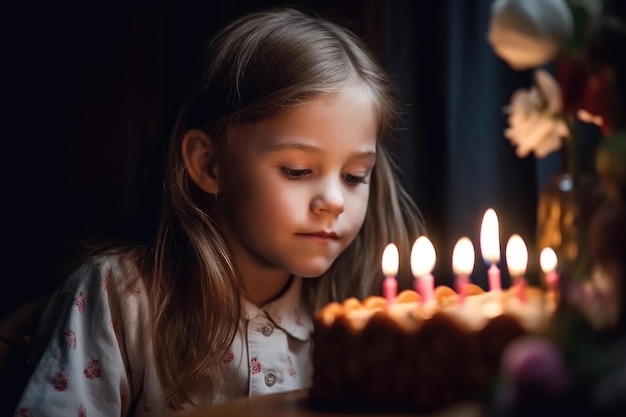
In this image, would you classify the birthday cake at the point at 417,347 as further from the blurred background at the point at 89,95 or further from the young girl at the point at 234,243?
the blurred background at the point at 89,95

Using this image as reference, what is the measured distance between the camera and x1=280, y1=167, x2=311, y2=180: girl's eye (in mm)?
1525

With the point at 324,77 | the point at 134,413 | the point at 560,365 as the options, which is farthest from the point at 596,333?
the point at 134,413

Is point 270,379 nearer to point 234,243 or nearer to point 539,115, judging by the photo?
point 234,243

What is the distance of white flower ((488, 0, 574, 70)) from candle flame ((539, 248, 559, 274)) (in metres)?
0.25

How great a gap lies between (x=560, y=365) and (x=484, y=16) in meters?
1.17

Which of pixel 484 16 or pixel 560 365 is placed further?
pixel 484 16

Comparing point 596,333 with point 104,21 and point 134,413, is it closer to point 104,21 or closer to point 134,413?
point 134,413

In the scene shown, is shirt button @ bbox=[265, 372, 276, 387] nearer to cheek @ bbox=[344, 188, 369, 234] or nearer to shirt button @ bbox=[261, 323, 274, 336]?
shirt button @ bbox=[261, 323, 274, 336]

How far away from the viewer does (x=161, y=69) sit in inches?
100

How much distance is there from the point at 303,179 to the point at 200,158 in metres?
0.25

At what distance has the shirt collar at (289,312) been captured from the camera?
1.69 m

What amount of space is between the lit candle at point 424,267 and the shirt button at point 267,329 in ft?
1.80

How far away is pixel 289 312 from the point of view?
1.74 metres

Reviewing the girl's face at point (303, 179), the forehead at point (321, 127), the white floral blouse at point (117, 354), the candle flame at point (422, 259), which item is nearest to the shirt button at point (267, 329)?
the white floral blouse at point (117, 354)
